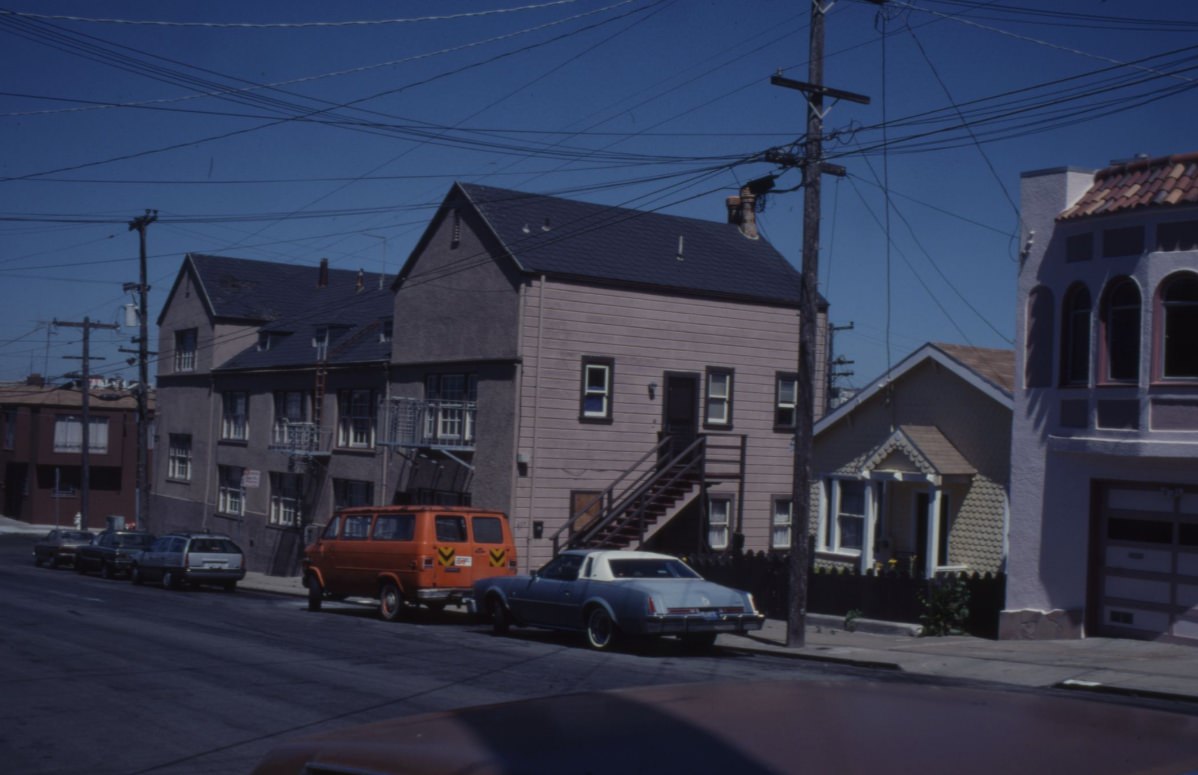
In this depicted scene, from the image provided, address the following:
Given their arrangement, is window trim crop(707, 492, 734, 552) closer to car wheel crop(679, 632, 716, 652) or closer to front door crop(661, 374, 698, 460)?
front door crop(661, 374, 698, 460)

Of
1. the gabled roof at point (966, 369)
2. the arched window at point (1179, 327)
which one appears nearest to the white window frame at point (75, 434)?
the gabled roof at point (966, 369)

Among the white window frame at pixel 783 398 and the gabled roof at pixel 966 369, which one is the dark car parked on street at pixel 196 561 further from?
the gabled roof at pixel 966 369

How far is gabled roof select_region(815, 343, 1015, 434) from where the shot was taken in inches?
926

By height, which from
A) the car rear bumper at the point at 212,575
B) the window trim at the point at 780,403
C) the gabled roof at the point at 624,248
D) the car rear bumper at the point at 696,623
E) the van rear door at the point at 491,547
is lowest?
the car rear bumper at the point at 212,575

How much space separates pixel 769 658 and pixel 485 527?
768 centimetres

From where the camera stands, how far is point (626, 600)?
1870 centimetres

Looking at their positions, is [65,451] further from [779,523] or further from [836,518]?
[836,518]

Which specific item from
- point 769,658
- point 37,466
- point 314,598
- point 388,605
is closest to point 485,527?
point 388,605

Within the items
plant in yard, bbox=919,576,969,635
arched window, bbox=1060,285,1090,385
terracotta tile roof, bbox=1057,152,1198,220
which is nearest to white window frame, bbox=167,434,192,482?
plant in yard, bbox=919,576,969,635

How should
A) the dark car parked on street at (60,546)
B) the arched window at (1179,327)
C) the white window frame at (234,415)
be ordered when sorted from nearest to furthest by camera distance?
the arched window at (1179,327)
the dark car parked on street at (60,546)
the white window frame at (234,415)

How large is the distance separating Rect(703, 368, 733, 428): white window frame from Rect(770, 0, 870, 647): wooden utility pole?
1358 cm

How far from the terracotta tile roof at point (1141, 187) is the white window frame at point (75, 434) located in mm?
63442

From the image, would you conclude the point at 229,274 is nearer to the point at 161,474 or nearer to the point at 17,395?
the point at 161,474

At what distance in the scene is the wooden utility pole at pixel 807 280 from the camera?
64.6 ft
